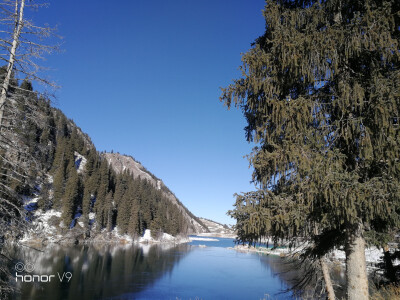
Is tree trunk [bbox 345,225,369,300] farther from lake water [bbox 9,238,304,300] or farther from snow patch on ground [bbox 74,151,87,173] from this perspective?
snow patch on ground [bbox 74,151,87,173]

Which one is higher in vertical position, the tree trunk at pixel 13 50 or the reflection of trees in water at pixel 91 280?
the tree trunk at pixel 13 50

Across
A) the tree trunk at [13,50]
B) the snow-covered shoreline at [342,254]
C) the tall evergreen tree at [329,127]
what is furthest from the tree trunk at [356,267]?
the tree trunk at [13,50]

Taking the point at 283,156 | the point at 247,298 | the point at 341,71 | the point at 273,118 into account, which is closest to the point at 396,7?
the point at 341,71

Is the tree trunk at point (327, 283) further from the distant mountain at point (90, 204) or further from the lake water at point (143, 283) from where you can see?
the distant mountain at point (90, 204)

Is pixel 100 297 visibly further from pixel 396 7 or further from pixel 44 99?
pixel 396 7

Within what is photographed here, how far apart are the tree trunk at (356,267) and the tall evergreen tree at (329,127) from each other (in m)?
0.02

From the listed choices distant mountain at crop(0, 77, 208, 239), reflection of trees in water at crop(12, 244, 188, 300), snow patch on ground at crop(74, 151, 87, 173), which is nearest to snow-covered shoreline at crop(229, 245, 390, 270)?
reflection of trees in water at crop(12, 244, 188, 300)

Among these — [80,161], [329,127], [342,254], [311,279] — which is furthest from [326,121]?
[80,161]

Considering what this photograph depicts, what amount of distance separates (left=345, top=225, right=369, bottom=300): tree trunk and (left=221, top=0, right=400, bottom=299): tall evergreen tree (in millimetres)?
20

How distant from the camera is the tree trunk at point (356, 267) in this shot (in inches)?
208

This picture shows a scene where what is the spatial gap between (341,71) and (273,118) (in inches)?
83.2

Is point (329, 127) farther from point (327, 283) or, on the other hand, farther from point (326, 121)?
point (327, 283)

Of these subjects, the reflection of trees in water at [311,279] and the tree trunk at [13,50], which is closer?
the tree trunk at [13,50]

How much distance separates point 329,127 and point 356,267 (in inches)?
125
